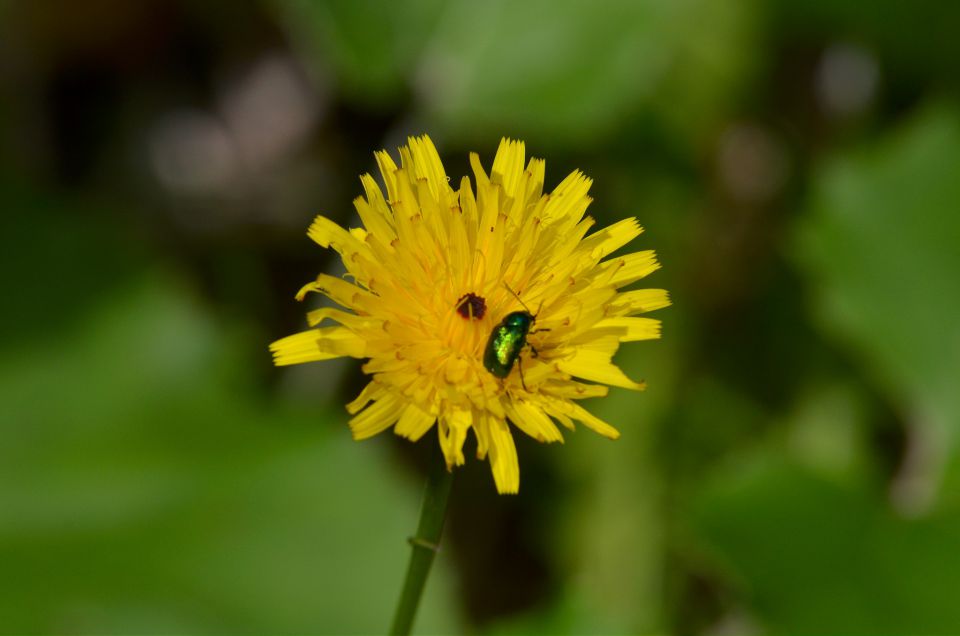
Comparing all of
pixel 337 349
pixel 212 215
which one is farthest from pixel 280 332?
pixel 337 349

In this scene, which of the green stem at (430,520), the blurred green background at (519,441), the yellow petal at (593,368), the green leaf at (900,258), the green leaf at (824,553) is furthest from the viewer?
the green leaf at (900,258)

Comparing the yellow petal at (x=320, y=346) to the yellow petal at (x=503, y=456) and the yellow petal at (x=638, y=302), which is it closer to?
the yellow petal at (x=503, y=456)

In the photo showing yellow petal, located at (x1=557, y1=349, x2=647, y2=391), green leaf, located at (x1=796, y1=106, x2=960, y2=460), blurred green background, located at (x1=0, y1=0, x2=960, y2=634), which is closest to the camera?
yellow petal, located at (x1=557, y1=349, x2=647, y2=391)

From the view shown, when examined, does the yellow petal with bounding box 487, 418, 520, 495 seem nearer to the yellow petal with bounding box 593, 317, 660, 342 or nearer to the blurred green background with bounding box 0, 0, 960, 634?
the yellow petal with bounding box 593, 317, 660, 342

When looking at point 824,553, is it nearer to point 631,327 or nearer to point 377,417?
point 631,327

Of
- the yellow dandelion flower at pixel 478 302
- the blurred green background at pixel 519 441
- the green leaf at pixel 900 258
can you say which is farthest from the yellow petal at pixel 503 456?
the green leaf at pixel 900 258

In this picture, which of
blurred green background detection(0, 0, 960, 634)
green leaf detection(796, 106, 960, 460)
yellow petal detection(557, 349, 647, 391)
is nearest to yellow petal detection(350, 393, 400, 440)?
yellow petal detection(557, 349, 647, 391)

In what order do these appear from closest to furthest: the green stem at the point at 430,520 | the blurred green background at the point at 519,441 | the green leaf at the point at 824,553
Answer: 1. the green stem at the point at 430,520
2. the green leaf at the point at 824,553
3. the blurred green background at the point at 519,441
